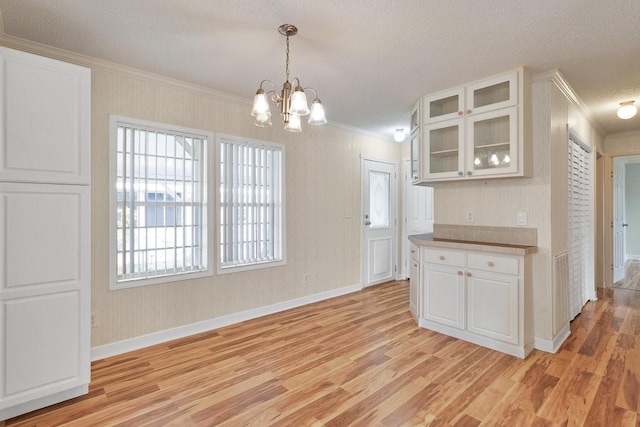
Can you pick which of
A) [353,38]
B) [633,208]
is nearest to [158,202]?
[353,38]

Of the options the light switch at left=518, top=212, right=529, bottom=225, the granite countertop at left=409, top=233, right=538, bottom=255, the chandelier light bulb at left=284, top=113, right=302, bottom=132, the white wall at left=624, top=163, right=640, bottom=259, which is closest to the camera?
the chandelier light bulb at left=284, top=113, right=302, bottom=132

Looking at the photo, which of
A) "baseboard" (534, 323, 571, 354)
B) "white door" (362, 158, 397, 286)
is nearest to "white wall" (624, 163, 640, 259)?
"white door" (362, 158, 397, 286)

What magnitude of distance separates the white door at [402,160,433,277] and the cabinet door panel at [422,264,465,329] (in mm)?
2095

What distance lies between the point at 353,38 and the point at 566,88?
88.6 inches

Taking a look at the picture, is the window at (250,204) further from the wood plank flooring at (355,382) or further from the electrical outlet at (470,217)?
the electrical outlet at (470,217)

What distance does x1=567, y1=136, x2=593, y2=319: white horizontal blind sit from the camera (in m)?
3.45

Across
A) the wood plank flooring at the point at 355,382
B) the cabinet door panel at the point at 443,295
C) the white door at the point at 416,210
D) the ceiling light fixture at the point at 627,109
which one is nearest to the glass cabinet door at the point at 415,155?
the cabinet door panel at the point at 443,295

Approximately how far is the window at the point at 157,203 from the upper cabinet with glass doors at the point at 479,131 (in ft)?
7.56

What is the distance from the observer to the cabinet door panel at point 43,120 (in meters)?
1.91

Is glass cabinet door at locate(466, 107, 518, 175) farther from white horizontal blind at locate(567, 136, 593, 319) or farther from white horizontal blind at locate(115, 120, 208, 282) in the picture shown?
white horizontal blind at locate(115, 120, 208, 282)

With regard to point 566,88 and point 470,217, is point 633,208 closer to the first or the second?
point 566,88

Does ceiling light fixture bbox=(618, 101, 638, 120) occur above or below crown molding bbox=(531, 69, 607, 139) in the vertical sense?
below

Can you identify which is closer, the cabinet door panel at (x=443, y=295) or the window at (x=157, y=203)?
the window at (x=157, y=203)

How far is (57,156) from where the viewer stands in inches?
80.7
